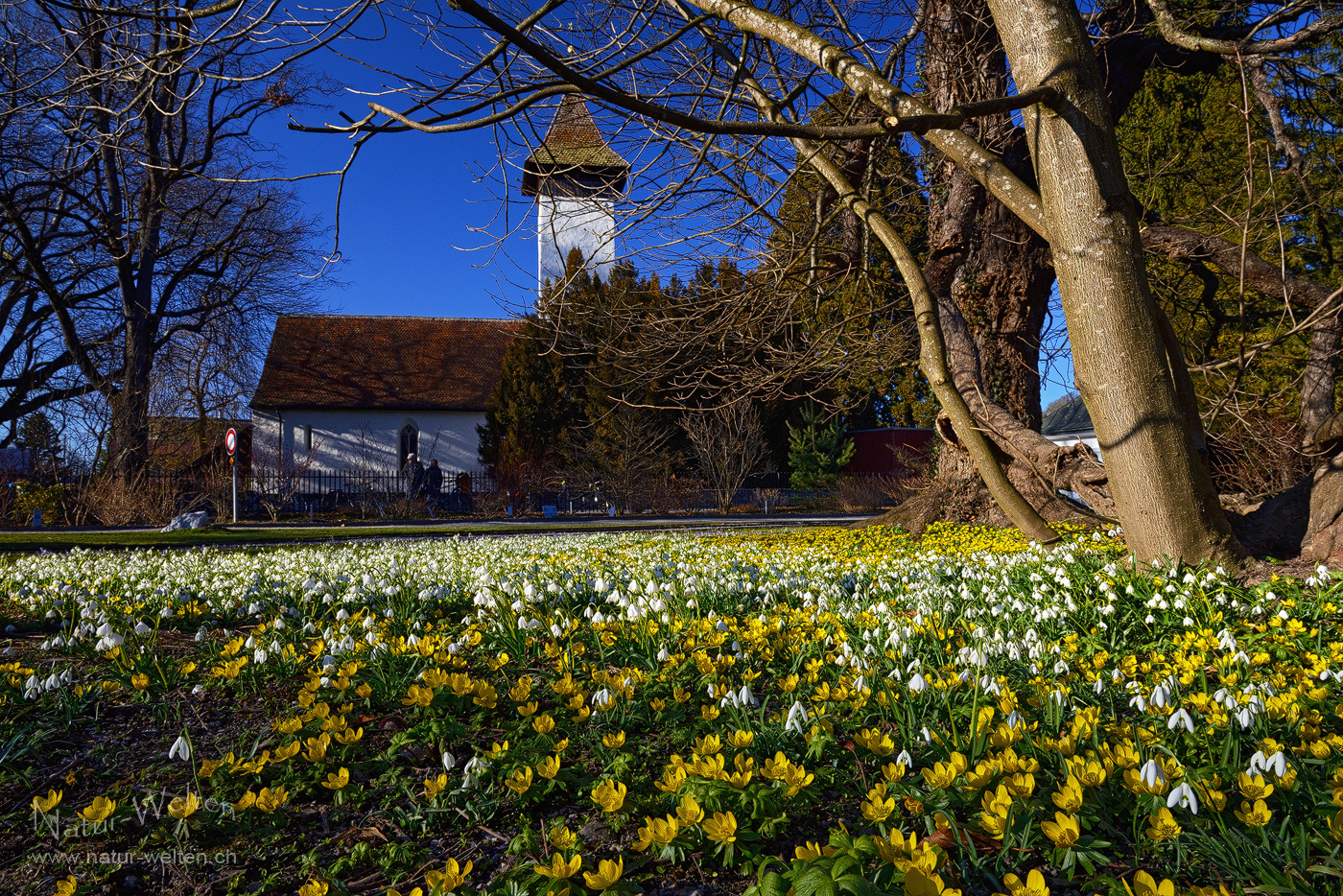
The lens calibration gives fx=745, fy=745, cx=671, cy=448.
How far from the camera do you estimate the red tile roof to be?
34469 millimetres

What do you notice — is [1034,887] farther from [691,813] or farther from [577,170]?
[577,170]

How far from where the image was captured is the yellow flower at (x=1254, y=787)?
1.70 m

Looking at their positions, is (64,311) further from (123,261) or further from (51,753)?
(51,753)

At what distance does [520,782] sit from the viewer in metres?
2.01

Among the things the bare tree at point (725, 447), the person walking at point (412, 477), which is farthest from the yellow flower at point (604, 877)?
the person walking at point (412, 477)

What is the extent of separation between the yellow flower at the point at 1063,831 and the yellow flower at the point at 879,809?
1.06 feet

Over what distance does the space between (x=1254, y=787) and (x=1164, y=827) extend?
0.89ft

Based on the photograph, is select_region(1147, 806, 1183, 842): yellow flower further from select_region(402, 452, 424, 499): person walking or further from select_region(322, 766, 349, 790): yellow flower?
select_region(402, 452, 424, 499): person walking

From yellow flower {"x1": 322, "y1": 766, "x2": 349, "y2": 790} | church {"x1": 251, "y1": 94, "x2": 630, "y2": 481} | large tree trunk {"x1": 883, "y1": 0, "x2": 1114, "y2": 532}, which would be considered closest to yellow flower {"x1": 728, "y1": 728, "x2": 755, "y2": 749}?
yellow flower {"x1": 322, "y1": 766, "x2": 349, "y2": 790}

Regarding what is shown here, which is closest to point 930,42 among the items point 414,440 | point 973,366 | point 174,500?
point 973,366

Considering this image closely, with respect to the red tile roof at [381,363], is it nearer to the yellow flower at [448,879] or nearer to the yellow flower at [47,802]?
the yellow flower at [47,802]

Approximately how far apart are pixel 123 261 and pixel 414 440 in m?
14.4

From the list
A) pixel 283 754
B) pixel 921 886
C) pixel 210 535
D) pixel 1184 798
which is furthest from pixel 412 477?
pixel 921 886

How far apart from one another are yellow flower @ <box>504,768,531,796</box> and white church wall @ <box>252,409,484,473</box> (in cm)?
3296
